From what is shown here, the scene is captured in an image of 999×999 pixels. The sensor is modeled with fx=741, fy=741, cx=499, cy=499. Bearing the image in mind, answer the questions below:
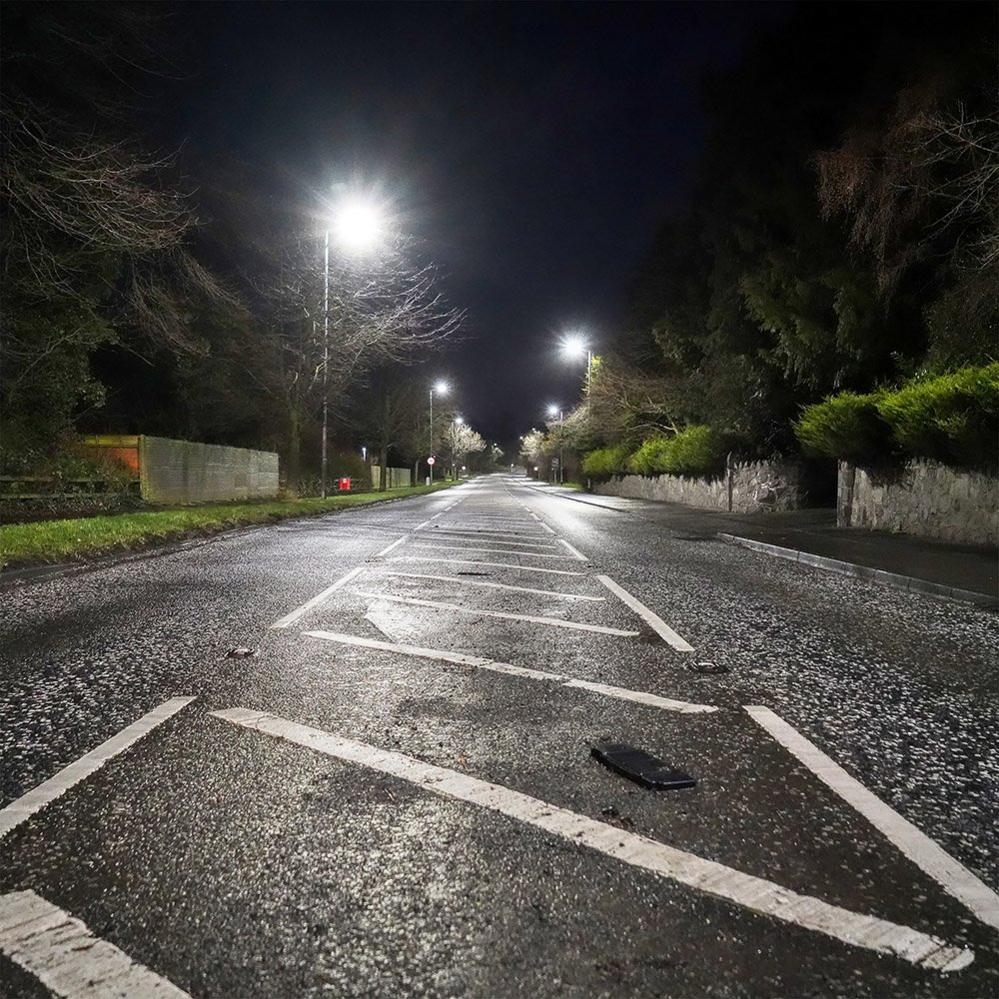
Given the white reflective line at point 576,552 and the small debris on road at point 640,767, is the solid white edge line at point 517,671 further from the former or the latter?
the white reflective line at point 576,552

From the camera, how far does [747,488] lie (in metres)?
25.2

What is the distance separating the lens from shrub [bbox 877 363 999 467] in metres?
12.0

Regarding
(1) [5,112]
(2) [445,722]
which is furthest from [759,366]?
(2) [445,722]

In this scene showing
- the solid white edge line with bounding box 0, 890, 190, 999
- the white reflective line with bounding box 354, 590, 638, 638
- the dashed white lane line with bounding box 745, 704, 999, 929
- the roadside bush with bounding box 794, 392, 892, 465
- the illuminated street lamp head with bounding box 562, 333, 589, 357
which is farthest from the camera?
the illuminated street lamp head with bounding box 562, 333, 589, 357

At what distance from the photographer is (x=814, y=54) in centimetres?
1969

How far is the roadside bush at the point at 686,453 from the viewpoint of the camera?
27156mm

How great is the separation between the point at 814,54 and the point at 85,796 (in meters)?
23.4

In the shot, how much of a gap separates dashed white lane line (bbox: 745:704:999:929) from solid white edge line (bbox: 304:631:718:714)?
518mm

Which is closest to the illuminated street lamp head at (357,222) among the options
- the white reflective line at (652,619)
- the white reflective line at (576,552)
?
the white reflective line at (576,552)

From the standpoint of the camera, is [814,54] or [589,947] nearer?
[589,947]

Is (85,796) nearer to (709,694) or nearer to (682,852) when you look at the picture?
(682,852)

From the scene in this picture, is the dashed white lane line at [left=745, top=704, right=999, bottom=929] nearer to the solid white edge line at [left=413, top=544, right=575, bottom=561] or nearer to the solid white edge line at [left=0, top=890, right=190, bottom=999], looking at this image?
the solid white edge line at [left=0, top=890, right=190, bottom=999]

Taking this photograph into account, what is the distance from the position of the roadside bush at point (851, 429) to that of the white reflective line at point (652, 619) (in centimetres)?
966

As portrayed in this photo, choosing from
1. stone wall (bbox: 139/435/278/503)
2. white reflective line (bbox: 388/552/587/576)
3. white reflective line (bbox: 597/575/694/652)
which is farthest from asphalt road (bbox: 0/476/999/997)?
stone wall (bbox: 139/435/278/503)
